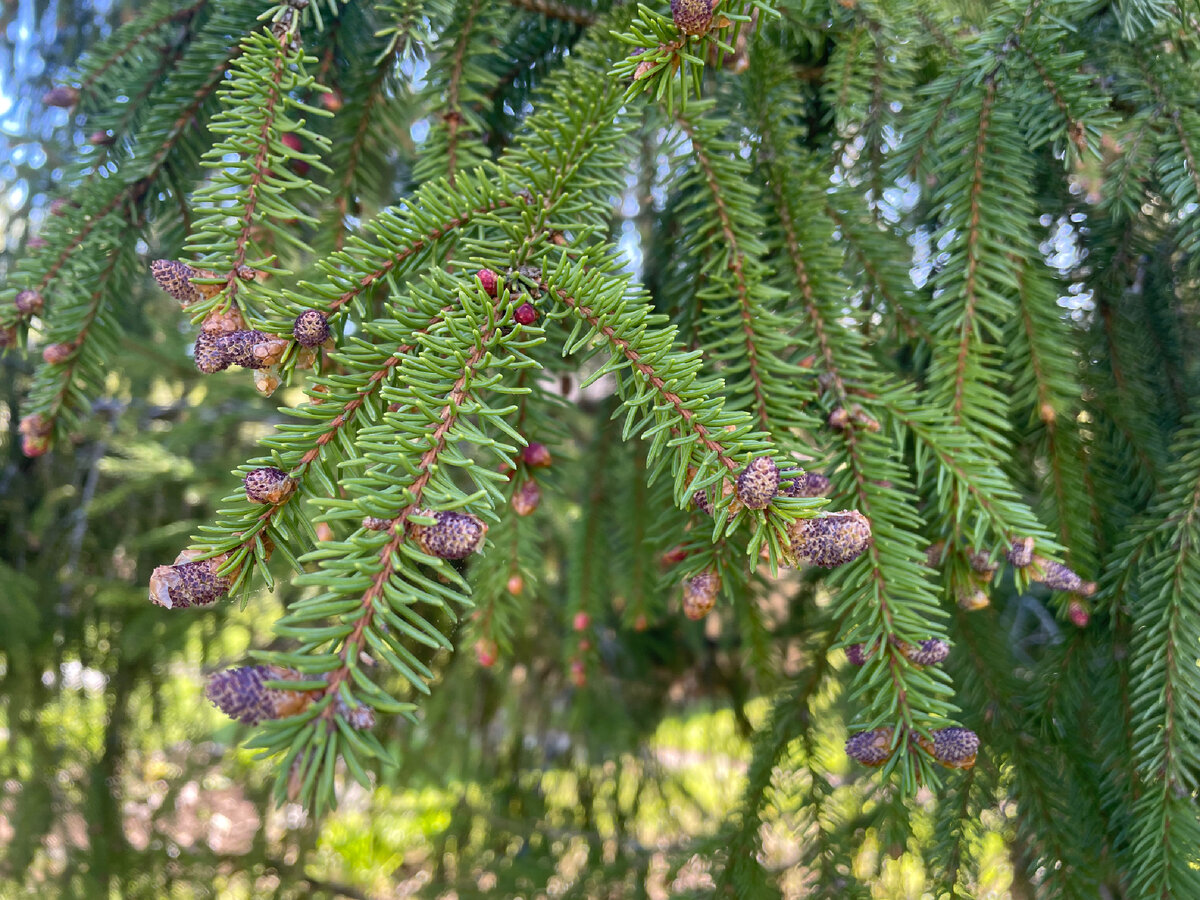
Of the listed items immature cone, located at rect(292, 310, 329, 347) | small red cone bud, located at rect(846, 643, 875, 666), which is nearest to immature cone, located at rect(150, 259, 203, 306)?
immature cone, located at rect(292, 310, 329, 347)

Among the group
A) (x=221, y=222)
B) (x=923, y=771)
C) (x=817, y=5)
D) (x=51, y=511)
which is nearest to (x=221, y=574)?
(x=221, y=222)

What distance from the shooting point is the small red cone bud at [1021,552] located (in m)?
0.64

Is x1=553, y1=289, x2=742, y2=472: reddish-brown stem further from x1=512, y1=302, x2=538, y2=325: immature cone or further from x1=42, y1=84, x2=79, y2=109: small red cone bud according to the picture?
x1=42, y1=84, x2=79, y2=109: small red cone bud

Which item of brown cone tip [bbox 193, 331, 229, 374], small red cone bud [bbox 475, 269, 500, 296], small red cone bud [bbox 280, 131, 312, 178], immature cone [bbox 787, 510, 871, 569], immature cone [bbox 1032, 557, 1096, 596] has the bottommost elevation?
immature cone [bbox 787, 510, 871, 569]

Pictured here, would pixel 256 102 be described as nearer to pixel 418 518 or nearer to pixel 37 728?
pixel 418 518

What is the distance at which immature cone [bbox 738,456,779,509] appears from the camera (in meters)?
0.48

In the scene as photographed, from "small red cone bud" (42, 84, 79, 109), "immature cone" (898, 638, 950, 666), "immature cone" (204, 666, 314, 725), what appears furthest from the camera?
"small red cone bud" (42, 84, 79, 109)

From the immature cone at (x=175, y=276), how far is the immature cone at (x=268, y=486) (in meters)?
0.22

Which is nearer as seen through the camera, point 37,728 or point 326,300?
point 326,300

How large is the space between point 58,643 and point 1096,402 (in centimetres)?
201

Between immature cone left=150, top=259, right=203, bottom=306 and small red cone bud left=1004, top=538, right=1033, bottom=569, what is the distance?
0.78 meters

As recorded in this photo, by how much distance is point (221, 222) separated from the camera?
0.65 metres

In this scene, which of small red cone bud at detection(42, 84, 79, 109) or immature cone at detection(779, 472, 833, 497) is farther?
small red cone bud at detection(42, 84, 79, 109)

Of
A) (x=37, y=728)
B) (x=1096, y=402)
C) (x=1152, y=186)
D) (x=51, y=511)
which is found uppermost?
(x=1152, y=186)
